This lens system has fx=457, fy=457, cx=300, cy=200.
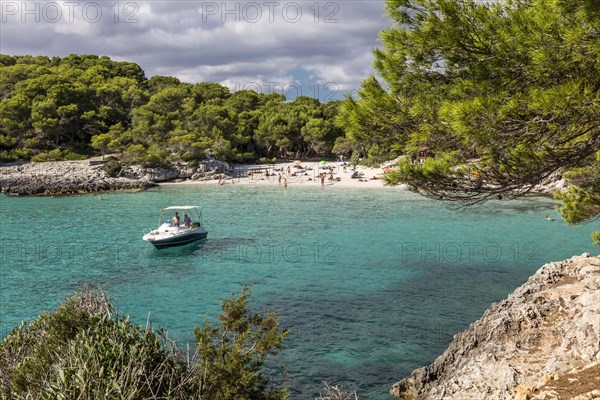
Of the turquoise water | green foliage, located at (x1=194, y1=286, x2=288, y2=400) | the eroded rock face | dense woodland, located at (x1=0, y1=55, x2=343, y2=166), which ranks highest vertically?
dense woodland, located at (x1=0, y1=55, x2=343, y2=166)

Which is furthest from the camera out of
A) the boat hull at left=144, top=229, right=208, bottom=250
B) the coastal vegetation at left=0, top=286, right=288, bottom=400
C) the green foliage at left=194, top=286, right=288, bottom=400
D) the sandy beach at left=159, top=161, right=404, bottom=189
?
the sandy beach at left=159, top=161, right=404, bottom=189

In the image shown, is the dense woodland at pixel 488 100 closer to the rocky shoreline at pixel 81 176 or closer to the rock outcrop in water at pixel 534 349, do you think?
the rock outcrop in water at pixel 534 349

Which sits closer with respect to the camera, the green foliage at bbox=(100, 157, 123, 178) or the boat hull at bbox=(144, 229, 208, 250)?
the boat hull at bbox=(144, 229, 208, 250)

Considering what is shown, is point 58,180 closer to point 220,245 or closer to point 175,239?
point 175,239

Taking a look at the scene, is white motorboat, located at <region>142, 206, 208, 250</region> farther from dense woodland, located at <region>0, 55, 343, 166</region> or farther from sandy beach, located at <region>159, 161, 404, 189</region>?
dense woodland, located at <region>0, 55, 343, 166</region>

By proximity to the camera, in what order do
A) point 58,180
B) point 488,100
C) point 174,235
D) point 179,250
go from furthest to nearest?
point 58,180, point 179,250, point 174,235, point 488,100

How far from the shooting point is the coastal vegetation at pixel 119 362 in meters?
6.87

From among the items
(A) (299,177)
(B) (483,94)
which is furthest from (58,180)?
(B) (483,94)

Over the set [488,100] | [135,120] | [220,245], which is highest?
[135,120]

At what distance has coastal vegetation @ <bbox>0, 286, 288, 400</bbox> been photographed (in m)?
6.87

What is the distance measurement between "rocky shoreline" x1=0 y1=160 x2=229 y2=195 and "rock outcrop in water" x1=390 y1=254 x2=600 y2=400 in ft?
189

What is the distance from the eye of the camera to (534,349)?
9.81 meters

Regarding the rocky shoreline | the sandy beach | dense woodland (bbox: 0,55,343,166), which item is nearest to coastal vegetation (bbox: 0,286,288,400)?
the sandy beach

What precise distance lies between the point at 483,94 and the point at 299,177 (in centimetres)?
6244
